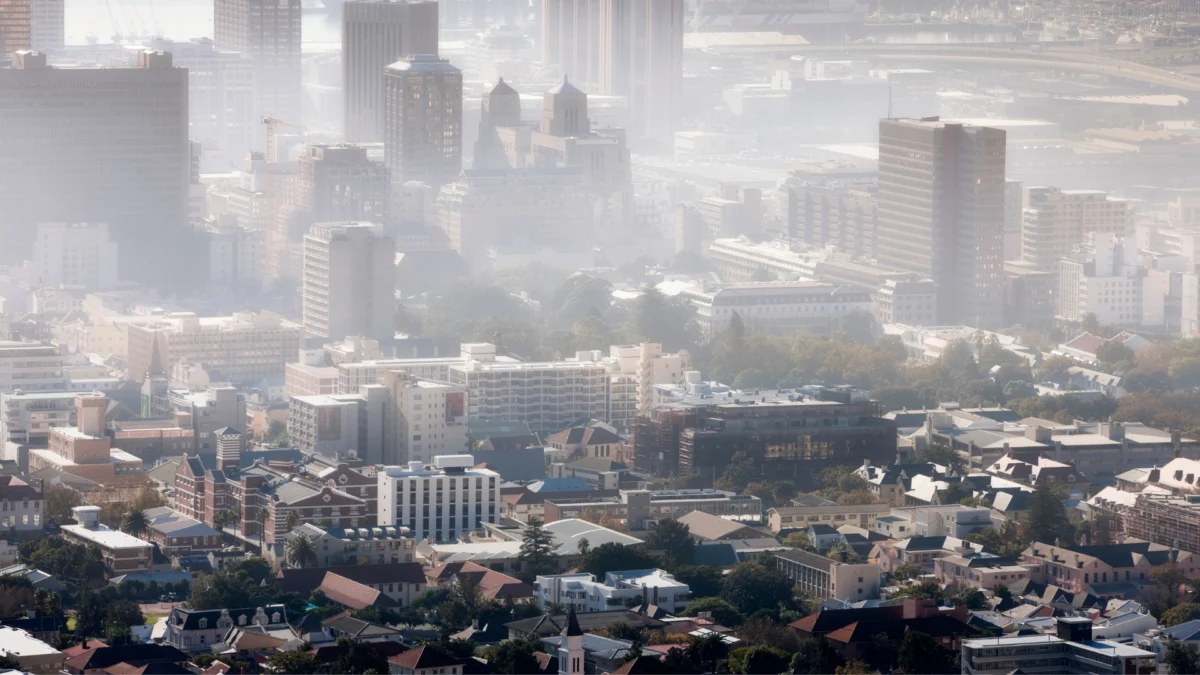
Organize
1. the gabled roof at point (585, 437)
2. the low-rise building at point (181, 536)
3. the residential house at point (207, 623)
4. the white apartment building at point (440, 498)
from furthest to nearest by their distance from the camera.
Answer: the gabled roof at point (585, 437) → the white apartment building at point (440, 498) → the low-rise building at point (181, 536) → the residential house at point (207, 623)

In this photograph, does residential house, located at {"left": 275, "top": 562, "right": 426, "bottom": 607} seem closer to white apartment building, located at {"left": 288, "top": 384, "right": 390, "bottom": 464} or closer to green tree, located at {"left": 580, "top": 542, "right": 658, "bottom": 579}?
green tree, located at {"left": 580, "top": 542, "right": 658, "bottom": 579}

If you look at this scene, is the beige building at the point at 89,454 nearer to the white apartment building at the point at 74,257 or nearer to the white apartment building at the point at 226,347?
the white apartment building at the point at 226,347

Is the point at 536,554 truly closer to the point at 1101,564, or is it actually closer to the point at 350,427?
the point at 1101,564

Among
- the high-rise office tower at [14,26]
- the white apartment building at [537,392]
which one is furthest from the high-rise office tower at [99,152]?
the white apartment building at [537,392]

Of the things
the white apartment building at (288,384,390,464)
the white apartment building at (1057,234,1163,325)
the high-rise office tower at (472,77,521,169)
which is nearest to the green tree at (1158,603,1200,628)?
the white apartment building at (288,384,390,464)

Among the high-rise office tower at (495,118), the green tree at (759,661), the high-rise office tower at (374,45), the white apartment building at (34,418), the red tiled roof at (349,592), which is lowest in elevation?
the red tiled roof at (349,592)

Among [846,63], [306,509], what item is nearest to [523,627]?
[306,509]
